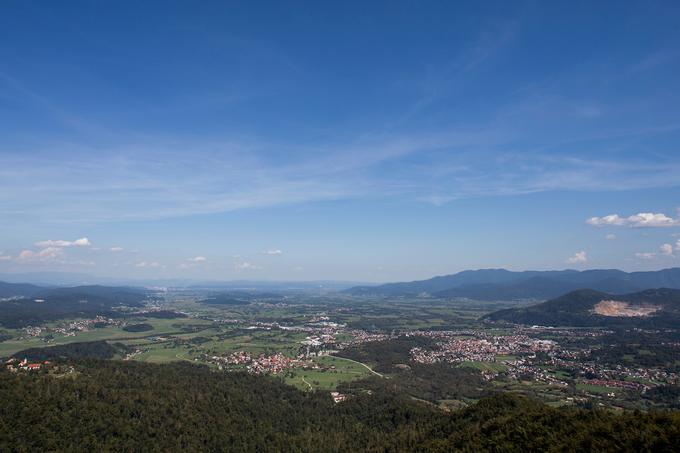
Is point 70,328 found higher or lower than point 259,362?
higher

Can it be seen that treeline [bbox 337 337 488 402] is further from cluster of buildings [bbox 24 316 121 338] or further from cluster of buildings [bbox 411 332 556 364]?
cluster of buildings [bbox 24 316 121 338]

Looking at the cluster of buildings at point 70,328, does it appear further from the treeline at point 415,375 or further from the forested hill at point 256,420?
the treeline at point 415,375

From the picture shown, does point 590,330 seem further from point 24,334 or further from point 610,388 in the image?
point 24,334

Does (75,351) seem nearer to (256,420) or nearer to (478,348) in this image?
(256,420)

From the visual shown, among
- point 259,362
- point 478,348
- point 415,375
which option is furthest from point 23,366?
point 478,348

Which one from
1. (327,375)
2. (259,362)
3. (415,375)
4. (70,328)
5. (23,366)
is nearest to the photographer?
(23,366)

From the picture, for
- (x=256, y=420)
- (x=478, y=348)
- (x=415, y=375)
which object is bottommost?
(x=415, y=375)

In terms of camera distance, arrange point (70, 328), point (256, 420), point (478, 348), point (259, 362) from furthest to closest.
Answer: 1. point (70, 328)
2. point (478, 348)
3. point (259, 362)
4. point (256, 420)

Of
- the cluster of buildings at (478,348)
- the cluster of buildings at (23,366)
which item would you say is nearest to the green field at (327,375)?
the cluster of buildings at (478,348)

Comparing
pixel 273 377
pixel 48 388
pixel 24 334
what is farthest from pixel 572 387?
pixel 24 334
